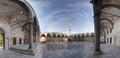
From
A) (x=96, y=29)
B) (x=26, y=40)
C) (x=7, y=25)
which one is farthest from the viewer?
(x=26, y=40)

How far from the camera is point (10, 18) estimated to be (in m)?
17.8

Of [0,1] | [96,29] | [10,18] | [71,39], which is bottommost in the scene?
[71,39]

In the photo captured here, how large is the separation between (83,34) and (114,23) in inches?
1510

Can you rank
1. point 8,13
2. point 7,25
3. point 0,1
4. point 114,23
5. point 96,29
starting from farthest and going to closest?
1. point 114,23
2. point 7,25
3. point 8,13
4. point 0,1
5. point 96,29

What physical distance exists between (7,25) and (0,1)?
562 cm

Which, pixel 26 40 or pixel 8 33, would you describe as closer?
pixel 8 33

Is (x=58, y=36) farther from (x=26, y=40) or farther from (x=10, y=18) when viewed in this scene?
(x=10, y=18)

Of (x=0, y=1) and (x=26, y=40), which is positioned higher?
(x=0, y=1)

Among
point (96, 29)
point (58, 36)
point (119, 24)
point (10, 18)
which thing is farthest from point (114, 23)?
point (58, 36)

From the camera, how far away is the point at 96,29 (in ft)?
34.8

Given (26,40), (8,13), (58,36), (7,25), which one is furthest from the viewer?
(58,36)

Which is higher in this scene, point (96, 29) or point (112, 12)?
point (112, 12)

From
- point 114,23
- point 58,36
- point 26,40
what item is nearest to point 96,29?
point 114,23

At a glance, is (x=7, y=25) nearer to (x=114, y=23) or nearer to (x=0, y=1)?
(x=0, y=1)
